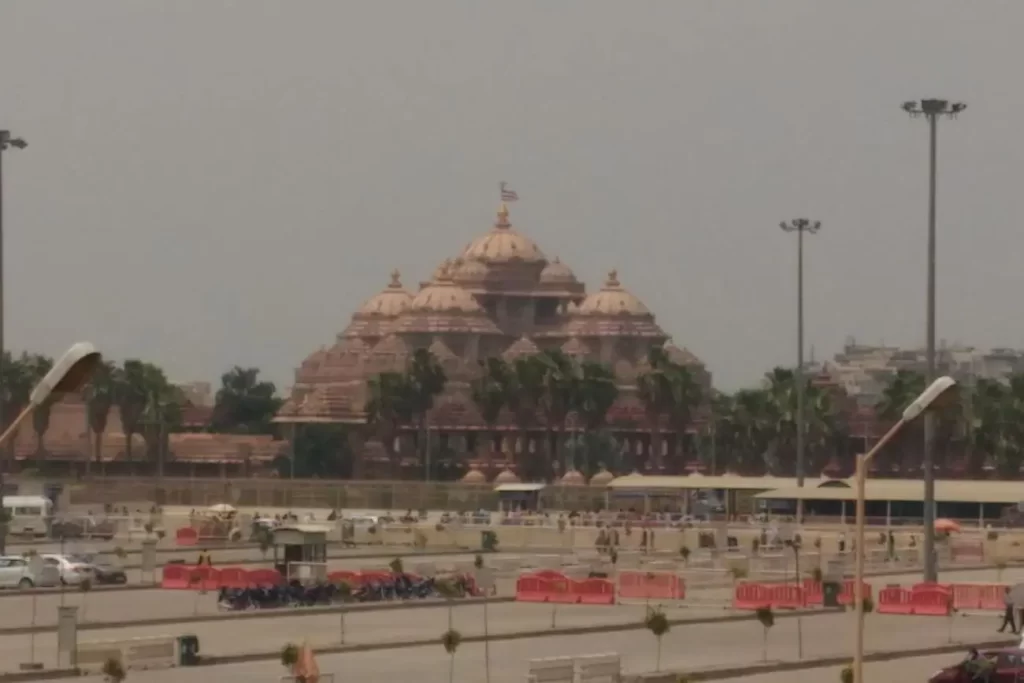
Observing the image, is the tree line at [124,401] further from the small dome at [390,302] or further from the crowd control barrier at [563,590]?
the crowd control barrier at [563,590]

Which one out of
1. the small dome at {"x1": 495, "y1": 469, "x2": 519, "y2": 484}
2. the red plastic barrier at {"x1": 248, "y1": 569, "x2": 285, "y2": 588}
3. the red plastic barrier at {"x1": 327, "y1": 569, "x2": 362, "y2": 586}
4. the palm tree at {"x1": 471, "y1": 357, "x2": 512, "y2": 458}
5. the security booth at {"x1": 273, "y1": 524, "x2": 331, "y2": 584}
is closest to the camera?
the red plastic barrier at {"x1": 248, "y1": 569, "x2": 285, "y2": 588}

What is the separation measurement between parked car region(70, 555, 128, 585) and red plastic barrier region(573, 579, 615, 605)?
10976 mm

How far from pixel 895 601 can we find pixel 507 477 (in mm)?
83086

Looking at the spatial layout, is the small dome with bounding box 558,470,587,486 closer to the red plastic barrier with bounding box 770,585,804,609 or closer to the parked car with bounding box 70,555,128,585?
the parked car with bounding box 70,555,128,585

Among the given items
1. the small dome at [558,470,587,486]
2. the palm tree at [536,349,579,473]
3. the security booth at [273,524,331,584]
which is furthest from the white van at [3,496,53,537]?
the palm tree at [536,349,579,473]

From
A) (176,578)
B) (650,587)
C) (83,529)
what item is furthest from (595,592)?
(83,529)

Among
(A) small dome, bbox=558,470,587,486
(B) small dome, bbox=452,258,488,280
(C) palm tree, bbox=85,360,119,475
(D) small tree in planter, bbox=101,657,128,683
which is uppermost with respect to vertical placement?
(B) small dome, bbox=452,258,488,280

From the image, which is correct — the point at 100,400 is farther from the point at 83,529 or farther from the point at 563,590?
the point at 563,590

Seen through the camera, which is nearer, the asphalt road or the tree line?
the asphalt road

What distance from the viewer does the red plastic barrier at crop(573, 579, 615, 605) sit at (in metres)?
51.8

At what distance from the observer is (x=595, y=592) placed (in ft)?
171

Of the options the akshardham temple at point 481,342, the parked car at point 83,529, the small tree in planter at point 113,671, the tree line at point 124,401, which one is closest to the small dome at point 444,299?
the akshardham temple at point 481,342

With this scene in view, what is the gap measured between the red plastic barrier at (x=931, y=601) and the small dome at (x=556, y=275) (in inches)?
5548

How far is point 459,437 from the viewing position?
14862cm
